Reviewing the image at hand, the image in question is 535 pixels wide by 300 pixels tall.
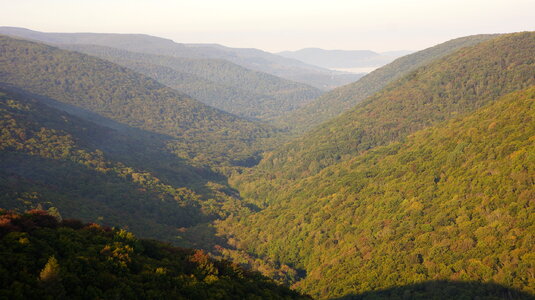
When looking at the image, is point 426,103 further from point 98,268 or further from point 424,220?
point 98,268

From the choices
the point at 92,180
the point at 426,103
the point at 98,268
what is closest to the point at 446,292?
the point at 98,268

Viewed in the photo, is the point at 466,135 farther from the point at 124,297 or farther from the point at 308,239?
the point at 124,297

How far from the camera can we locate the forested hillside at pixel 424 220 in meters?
59.2

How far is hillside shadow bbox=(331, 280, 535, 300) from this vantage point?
51.3 m

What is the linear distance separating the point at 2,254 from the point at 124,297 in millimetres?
7853

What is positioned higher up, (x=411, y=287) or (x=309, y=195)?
(x=411, y=287)

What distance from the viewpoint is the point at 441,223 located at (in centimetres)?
7719

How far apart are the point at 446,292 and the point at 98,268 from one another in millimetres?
50021

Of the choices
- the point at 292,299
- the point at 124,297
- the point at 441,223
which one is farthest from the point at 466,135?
the point at 124,297

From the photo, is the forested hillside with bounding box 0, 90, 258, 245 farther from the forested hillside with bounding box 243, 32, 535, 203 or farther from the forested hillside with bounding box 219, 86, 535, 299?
the forested hillside with bounding box 243, 32, 535, 203

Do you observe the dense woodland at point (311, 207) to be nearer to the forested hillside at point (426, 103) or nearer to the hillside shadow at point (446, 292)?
the hillside shadow at point (446, 292)

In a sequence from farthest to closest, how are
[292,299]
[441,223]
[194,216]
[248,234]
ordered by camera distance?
[194,216] < [248,234] < [441,223] < [292,299]

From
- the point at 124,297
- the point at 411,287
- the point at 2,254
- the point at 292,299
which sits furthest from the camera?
the point at 411,287

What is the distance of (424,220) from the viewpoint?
270 ft
